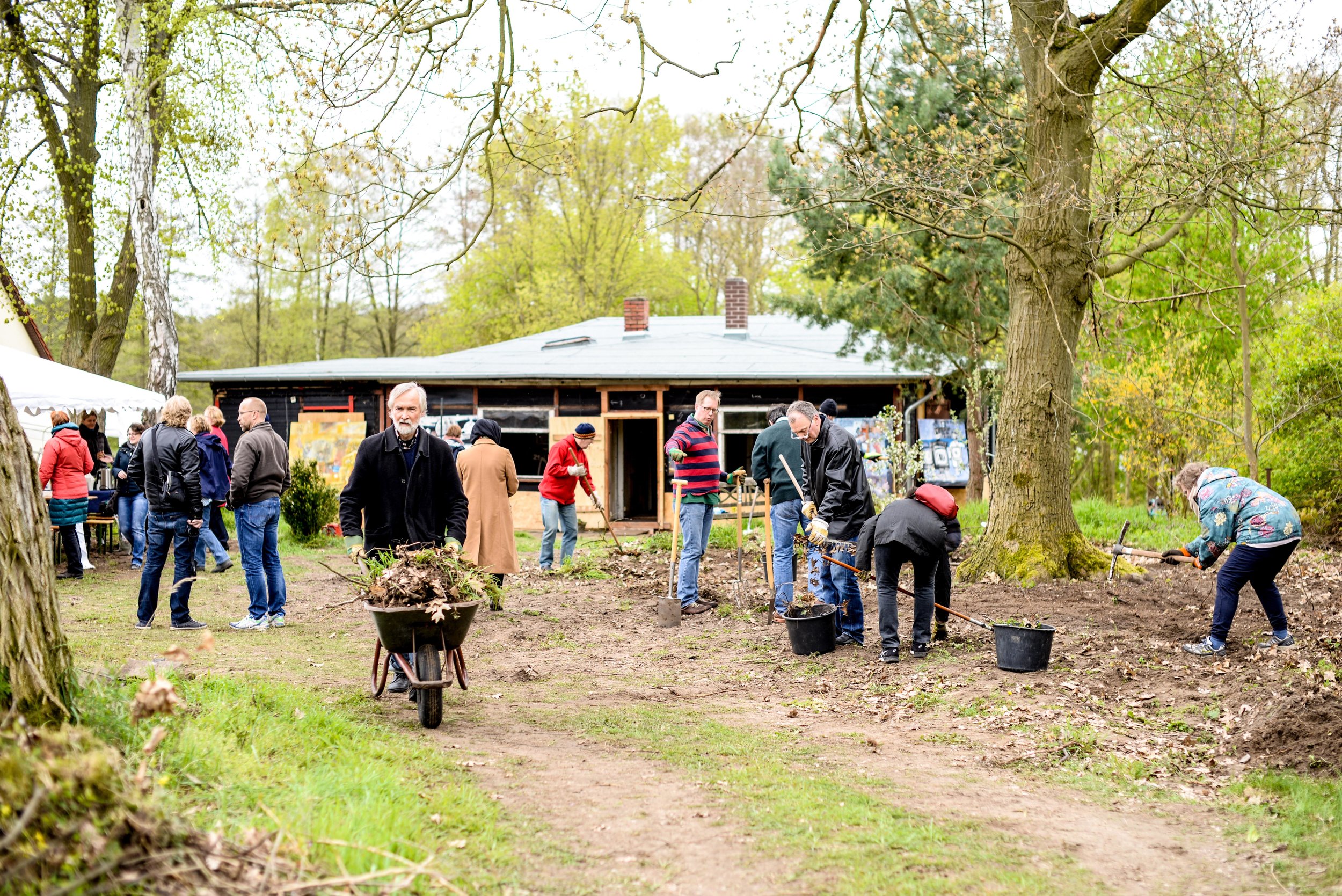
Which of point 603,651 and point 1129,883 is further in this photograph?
point 603,651

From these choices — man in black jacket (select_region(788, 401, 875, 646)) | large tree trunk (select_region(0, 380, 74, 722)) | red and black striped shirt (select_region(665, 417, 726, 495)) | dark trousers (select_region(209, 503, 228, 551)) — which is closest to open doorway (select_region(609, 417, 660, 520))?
dark trousers (select_region(209, 503, 228, 551))

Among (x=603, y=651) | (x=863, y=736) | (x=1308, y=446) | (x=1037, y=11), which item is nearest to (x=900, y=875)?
(x=863, y=736)

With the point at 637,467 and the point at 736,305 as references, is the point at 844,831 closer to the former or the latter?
the point at 637,467

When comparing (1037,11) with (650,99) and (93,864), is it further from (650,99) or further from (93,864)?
(650,99)

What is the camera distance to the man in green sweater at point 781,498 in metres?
9.44

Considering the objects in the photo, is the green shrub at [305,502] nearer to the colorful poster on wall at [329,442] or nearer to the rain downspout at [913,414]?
the colorful poster on wall at [329,442]

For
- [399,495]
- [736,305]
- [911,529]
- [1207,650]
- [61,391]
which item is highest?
[736,305]

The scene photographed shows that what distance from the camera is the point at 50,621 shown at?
407 cm

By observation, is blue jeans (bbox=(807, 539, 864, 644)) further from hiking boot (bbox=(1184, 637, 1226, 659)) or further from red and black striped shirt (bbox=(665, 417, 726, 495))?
hiking boot (bbox=(1184, 637, 1226, 659))

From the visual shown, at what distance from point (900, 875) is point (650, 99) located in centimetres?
3097

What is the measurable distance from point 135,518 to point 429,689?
978cm

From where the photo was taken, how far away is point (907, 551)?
24.6ft

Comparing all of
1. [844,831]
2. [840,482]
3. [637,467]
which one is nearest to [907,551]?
[840,482]

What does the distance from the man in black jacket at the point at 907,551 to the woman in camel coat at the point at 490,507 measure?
379 centimetres
